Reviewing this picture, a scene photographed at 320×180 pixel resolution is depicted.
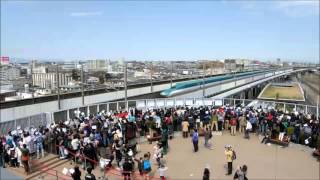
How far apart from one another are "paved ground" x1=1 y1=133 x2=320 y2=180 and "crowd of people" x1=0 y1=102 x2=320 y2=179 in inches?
21.0

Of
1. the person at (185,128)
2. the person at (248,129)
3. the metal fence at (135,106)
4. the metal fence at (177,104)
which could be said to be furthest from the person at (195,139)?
the metal fence at (177,104)

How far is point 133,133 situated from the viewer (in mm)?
18406

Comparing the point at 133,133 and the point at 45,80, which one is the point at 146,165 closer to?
the point at 133,133

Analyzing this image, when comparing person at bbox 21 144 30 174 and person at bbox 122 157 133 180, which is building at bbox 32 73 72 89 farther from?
person at bbox 122 157 133 180

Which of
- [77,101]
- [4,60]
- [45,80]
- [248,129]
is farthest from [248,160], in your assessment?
[45,80]

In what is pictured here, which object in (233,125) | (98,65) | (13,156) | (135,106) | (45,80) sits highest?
(98,65)

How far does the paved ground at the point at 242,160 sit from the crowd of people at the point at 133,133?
534 millimetres

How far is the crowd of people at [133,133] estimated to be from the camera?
45.8 feet

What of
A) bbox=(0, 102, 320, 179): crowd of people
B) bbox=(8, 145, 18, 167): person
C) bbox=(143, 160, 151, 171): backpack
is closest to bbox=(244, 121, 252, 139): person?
bbox=(0, 102, 320, 179): crowd of people

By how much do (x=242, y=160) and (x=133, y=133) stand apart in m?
5.70

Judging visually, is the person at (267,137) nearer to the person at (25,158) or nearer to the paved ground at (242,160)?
the paved ground at (242,160)

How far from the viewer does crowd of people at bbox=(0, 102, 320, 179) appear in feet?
45.8

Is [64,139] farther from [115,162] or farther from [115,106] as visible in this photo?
[115,106]

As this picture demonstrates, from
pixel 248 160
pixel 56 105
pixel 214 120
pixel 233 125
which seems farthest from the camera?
pixel 56 105
